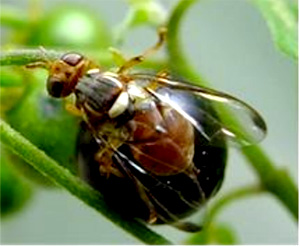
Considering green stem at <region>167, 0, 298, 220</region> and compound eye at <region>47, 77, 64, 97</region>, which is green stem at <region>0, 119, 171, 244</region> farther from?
green stem at <region>167, 0, 298, 220</region>

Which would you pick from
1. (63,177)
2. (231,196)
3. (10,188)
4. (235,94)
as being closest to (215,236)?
(231,196)

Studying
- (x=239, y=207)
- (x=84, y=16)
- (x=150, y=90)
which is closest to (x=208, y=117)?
(x=150, y=90)

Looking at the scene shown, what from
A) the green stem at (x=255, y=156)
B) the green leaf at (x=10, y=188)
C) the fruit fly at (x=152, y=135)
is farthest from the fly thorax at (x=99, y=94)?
the green leaf at (x=10, y=188)

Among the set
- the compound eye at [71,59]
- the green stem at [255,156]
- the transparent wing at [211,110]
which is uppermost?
the transparent wing at [211,110]

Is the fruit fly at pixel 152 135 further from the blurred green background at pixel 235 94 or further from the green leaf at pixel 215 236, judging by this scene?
the blurred green background at pixel 235 94

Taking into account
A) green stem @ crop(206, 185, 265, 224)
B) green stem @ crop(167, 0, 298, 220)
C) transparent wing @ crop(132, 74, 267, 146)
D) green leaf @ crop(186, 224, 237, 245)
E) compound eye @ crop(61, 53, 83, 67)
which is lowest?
green leaf @ crop(186, 224, 237, 245)

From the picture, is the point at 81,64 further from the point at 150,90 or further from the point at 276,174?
the point at 276,174

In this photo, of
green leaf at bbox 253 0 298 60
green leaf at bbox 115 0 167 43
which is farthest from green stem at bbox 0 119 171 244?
green leaf at bbox 115 0 167 43
